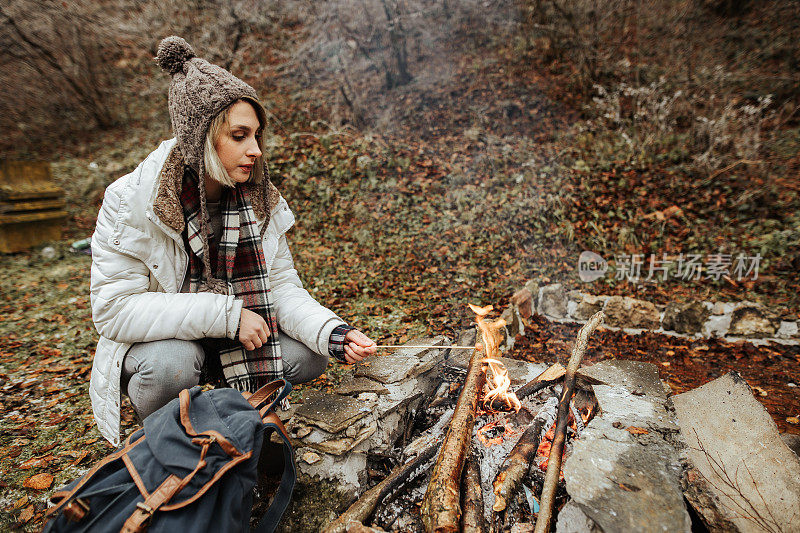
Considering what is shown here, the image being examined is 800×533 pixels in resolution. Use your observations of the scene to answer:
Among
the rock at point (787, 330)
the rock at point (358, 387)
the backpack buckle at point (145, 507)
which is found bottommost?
the rock at point (787, 330)

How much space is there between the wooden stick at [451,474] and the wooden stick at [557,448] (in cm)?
36

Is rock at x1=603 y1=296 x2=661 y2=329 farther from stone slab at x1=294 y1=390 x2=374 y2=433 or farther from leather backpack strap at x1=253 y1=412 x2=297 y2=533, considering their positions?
leather backpack strap at x1=253 y1=412 x2=297 y2=533

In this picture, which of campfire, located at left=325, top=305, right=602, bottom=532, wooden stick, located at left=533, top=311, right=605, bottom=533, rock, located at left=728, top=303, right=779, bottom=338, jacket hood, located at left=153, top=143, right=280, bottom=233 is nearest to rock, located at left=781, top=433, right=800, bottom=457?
campfire, located at left=325, top=305, right=602, bottom=532

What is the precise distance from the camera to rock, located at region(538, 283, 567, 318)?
4495mm

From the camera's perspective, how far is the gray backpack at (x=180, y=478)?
141 centimetres

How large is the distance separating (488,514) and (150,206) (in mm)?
2232

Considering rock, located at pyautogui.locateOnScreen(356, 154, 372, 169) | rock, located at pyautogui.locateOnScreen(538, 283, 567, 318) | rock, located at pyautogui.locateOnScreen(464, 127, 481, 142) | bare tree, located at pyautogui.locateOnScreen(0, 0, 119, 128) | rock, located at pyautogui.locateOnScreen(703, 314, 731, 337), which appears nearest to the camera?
rock, located at pyautogui.locateOnScreen(703, 314, 731, 337)

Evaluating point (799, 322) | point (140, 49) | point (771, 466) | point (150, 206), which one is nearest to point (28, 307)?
point (150, 206)

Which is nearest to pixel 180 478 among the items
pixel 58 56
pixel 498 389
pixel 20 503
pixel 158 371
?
pixel 158 371

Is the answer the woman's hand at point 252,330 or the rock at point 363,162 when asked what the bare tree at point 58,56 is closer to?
the rock at point 363,162

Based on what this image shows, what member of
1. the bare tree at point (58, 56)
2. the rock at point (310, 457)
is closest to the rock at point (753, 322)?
the rock at point (310, 457)

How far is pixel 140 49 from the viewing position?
11.1 metres

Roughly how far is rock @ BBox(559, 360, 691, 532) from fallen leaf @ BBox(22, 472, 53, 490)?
2.83 m

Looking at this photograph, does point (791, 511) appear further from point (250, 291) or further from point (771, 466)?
point (250, 291)
